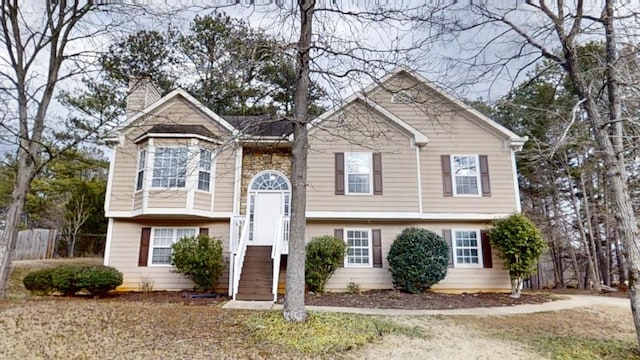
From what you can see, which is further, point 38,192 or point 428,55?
point 38,192

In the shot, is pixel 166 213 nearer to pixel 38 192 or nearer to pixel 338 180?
pixel 338 180

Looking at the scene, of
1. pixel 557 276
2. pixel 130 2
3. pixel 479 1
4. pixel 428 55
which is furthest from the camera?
pixel 557 276

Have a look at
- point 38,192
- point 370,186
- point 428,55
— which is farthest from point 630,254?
point 38,192

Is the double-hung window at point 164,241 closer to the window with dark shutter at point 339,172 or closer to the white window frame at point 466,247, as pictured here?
the window with dark shutter at point 339,172

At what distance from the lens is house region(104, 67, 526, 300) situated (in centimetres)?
1214

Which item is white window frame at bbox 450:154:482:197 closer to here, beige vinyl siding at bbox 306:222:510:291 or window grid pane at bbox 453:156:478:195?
window grid pane at bbox 453:156:478:195

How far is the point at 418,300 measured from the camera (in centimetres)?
1025

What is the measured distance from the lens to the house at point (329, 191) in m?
12.1

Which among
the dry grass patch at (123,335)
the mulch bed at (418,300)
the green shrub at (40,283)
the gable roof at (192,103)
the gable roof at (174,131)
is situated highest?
the gable roof at (192,103)

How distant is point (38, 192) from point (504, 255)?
78.5ft

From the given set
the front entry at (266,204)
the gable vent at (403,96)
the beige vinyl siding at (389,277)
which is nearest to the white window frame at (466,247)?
the beige vinyl siding at (389,277)

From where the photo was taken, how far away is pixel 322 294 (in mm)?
11164

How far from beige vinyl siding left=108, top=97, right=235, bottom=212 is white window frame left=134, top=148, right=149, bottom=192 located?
17 cm

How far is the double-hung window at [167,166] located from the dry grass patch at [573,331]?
914 centimetres
